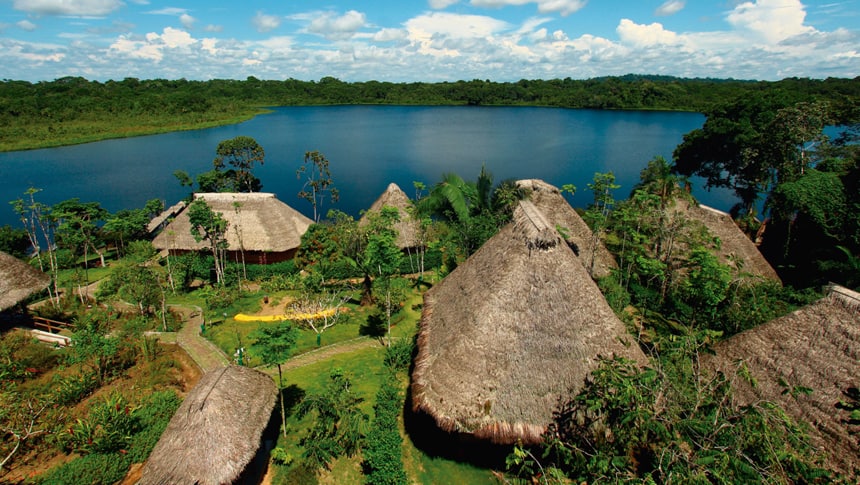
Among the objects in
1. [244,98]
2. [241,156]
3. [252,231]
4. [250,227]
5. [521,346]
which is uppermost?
[244,98]

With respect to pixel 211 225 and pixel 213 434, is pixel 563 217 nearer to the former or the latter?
pixel 213 434

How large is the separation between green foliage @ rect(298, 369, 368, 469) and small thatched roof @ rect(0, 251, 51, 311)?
1192 cm

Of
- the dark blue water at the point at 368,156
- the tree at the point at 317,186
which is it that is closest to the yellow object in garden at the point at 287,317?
the tree at the point at 317,186

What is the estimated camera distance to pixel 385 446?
9109 millimetres

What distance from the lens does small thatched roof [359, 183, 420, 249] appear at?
21.7 m

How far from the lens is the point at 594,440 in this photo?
874 centimetres

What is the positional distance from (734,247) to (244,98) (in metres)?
126

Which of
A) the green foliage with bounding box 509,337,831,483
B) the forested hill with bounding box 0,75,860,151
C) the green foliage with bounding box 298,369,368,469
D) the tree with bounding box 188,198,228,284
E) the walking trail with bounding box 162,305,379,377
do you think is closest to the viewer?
the green foliage with bounding box 509,337,831,483

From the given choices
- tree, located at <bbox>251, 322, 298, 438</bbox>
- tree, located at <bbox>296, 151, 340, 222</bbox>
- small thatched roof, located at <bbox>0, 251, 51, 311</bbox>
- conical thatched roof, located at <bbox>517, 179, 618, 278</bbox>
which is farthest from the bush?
tree, located at <bbox>296, 151, 340, 222</bbox>

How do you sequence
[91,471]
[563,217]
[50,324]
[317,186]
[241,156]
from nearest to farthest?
[91,471]
[50,324]
[563,217]
[241,156]
[317,186]

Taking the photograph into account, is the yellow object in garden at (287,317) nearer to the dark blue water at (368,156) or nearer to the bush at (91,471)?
the bush at (91,471)

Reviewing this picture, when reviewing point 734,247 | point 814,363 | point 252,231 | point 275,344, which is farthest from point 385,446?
point 252,231

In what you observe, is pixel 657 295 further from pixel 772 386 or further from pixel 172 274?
pixel 172 274

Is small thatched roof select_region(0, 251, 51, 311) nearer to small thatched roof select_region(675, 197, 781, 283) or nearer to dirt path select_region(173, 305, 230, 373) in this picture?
dirt path select_region(173, 305, 230, 373)
